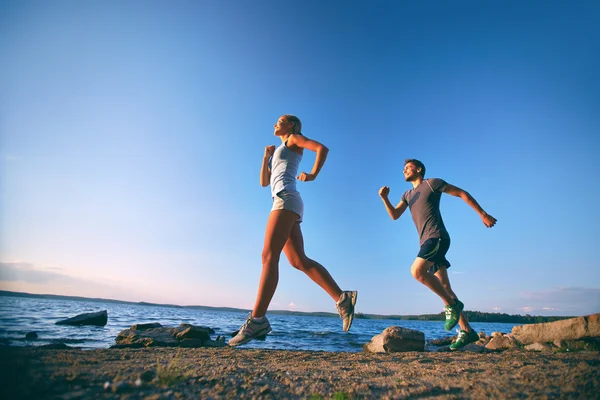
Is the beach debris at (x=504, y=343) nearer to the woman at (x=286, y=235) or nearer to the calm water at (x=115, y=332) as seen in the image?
the calm water at (x=115, y=332)

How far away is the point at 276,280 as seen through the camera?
13.0 ft

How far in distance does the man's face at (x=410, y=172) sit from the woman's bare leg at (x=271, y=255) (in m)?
2.49

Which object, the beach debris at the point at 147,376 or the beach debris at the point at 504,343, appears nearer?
the beach debris at the point at 147,376

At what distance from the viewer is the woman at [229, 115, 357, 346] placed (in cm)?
389

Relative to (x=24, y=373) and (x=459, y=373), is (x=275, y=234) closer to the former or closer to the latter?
(x=459, y=373)

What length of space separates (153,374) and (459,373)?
2376 mm

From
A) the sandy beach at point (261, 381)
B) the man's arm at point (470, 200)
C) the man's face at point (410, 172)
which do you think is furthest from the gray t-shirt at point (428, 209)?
the sandy beach at point (261, 381)

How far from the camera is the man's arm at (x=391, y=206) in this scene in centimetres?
532

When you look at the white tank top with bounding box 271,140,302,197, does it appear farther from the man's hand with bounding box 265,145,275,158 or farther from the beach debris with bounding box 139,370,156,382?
the beach debris with bounding box 139,370,156,382

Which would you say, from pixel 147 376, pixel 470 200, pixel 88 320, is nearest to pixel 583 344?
pixel 470 200

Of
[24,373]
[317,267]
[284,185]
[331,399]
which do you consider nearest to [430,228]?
[317,267]

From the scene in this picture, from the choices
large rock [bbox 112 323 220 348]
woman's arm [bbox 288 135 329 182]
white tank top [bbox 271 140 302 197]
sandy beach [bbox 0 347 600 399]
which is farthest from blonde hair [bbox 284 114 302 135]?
large rock [bbox 112 323 220 348]

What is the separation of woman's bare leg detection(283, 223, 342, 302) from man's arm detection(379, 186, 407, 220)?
1.78m

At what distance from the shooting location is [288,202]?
13.1ft
